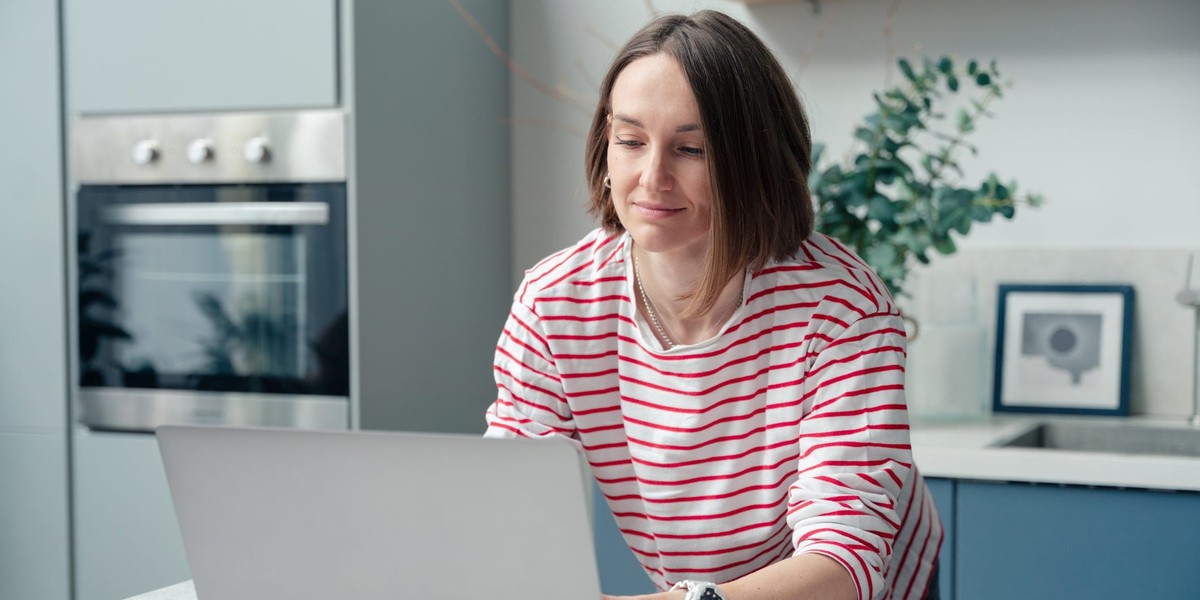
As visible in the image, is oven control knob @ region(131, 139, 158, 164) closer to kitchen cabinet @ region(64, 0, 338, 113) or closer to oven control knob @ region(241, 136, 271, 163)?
kitchen cabinet @ region(64, 0, 338, 113)

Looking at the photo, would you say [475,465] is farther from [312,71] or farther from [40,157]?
[40,157]

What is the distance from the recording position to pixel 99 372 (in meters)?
2.29

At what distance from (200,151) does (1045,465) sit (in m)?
1.55

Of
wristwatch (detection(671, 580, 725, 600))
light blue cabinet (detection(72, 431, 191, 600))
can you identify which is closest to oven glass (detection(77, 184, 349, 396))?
light blue cabinet (detection(72, 431, 191, 600))

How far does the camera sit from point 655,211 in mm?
1104

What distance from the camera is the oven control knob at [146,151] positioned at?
7.22ft

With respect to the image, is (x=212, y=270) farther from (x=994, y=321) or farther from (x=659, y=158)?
(x=994, y=321)

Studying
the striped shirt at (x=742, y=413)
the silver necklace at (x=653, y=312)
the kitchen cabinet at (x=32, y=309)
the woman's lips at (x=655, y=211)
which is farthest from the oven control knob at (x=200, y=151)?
the woman's lips at (x=655, y=211)

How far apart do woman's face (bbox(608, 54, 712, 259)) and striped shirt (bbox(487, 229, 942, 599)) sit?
15 cm

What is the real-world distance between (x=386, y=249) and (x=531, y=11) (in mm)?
747

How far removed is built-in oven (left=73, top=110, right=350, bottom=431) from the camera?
212cm

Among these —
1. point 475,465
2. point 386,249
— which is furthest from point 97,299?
point 475,465

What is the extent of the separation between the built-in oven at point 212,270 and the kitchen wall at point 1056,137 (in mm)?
523

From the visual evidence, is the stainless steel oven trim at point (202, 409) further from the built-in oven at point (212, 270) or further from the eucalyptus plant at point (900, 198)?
the eucalyptus plant at point (900, 198)
